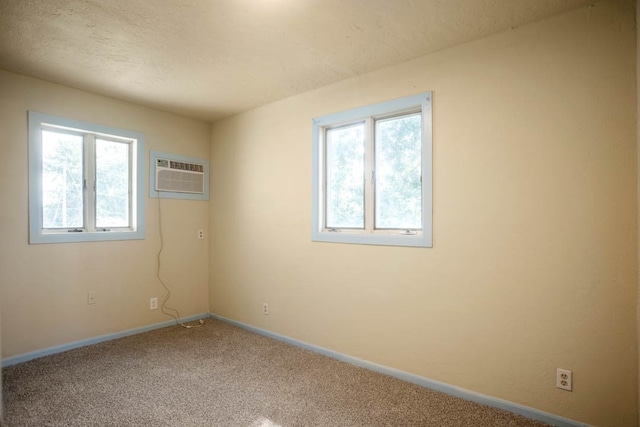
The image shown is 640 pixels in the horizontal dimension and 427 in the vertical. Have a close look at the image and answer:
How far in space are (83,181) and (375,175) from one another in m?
2.86

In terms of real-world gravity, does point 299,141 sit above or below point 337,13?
below

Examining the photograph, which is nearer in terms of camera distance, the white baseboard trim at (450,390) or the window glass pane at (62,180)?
the white baseboard trim at (450,390)

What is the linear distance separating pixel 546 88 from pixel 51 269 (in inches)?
164

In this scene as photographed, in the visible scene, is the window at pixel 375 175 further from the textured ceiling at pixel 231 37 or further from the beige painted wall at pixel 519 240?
the textured ceiling at pixel 231 37

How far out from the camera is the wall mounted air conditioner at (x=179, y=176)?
3760mm

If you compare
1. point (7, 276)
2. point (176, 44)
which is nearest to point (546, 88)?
point (176, 44)

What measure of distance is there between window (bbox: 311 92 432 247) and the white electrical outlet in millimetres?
1062

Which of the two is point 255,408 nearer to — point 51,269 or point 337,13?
point 51,269

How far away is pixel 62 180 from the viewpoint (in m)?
3.13

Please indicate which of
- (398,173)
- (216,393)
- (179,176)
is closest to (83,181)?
(179,176)

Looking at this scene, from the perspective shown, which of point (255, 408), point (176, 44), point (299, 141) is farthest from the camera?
point (299, 141)

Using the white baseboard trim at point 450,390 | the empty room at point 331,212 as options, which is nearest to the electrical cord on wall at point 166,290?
the empty room at point 331,212

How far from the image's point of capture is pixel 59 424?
1979 mm

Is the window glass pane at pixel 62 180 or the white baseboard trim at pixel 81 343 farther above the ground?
the window glass pane at pixel 62 180
